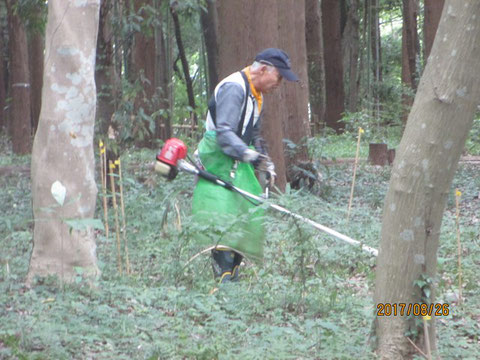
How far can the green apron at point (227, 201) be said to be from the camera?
6161mm

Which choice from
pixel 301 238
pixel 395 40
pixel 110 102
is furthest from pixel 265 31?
pixel 395 40

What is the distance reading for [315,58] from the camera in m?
22.0

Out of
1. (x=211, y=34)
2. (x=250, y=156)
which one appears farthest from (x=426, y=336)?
(x=211, y=34)

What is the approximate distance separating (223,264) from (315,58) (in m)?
16.3

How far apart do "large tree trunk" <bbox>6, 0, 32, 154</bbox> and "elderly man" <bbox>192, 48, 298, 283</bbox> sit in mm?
14847

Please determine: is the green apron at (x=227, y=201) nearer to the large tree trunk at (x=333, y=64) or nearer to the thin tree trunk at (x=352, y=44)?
the large tree trunk at (x=333, y=64)

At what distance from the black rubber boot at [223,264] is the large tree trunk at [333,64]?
20.6 meters

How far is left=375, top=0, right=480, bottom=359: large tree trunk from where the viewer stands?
13.3 ft

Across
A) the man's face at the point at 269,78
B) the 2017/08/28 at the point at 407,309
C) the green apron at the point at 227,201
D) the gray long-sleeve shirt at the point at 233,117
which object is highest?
the man's face at the point at 269,78

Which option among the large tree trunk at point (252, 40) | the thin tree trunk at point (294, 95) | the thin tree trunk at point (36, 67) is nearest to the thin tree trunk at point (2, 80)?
the thin tree trunk at point (36, 67)

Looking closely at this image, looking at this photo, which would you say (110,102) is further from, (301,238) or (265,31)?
(301,238)

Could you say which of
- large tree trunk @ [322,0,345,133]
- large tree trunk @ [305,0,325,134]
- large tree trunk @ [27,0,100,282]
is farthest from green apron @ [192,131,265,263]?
large tree trunk @ [322,0,345,133]

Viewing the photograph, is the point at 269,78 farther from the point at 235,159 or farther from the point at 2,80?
the point at 2,80

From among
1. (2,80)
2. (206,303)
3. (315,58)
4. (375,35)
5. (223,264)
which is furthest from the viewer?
(375,35)
